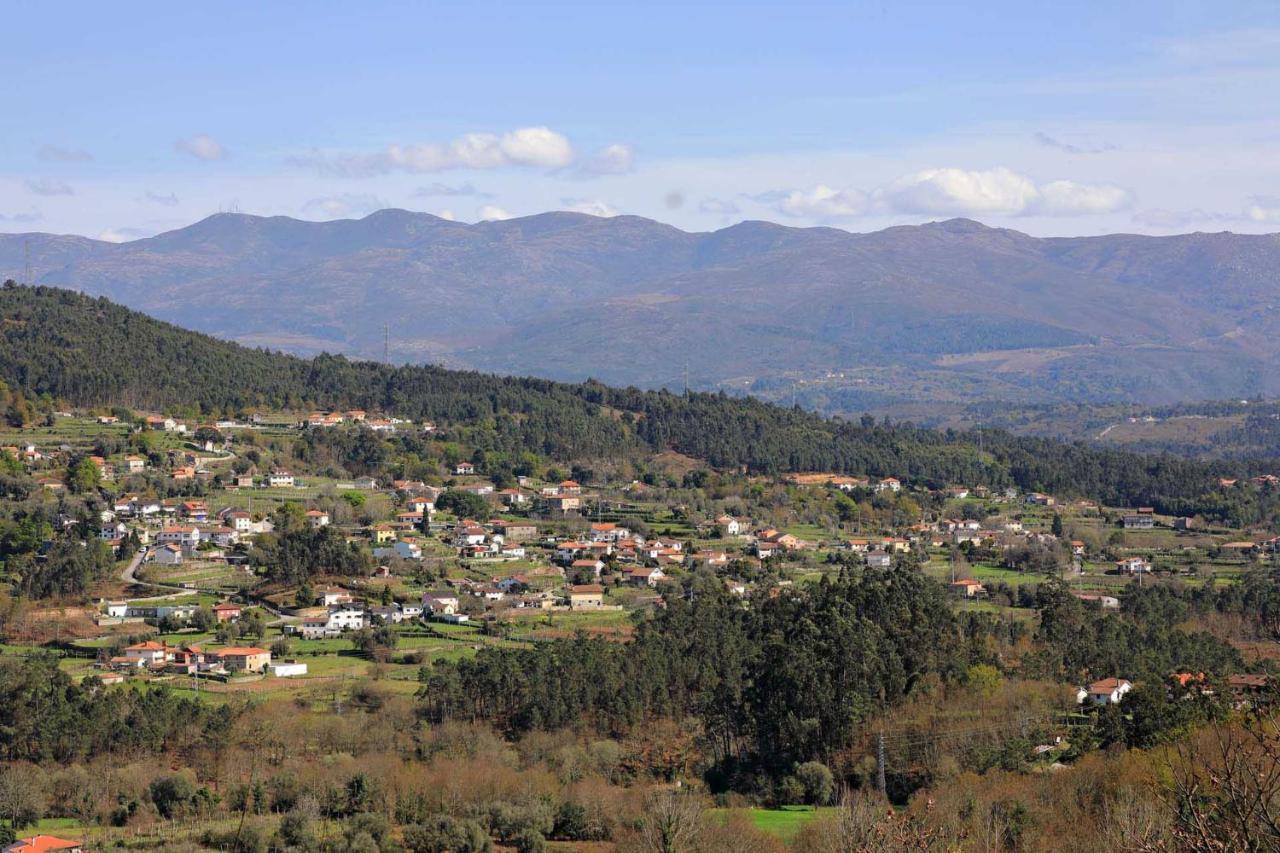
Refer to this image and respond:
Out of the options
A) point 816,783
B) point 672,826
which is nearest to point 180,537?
point 816,783

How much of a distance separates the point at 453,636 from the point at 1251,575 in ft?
81.8

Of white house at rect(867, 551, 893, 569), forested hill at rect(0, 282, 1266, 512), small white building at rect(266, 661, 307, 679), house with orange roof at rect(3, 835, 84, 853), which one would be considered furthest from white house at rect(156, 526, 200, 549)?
house with orange roof at rect(3, 835, 84, 853)

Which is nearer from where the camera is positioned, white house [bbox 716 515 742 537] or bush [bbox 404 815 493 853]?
bush [bbox 404 815 493 853]

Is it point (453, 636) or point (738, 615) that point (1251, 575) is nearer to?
point (738, 615)

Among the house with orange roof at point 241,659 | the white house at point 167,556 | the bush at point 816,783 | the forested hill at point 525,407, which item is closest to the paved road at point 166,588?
the white house at point 167,556

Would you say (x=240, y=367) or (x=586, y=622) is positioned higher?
A: (x=240, y=367)

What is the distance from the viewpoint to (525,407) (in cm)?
8575

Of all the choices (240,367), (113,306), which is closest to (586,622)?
(240,367)

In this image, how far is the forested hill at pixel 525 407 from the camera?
7625cm

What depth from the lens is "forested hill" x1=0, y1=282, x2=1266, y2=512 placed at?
76250 millimetres

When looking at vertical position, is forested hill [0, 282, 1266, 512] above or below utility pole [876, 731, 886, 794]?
above

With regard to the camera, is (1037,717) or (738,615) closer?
(1037,717)

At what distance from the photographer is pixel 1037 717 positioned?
32.2 m

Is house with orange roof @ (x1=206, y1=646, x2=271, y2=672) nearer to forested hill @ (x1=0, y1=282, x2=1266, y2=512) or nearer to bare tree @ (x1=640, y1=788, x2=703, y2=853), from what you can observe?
bare tree @ (x1=640, y1=788, x2=703, y2=853)
